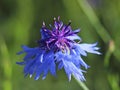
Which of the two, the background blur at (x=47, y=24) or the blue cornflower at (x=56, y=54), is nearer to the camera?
the blue cornflower at (x=56, y=54)

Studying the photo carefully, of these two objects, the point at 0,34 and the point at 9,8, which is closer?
the point at 0,34

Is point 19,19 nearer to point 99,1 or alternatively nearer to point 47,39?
point 99,1

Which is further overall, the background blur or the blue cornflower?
the background blur

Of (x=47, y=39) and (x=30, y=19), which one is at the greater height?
(x=30, y=19)

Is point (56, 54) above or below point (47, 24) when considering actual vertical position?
below

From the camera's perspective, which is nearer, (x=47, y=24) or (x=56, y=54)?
(x=56, y=54)

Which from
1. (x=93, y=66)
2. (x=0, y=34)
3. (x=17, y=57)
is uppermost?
(x=0, y=34)

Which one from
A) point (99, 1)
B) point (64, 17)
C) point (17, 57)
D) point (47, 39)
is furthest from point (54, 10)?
point (47, 39)

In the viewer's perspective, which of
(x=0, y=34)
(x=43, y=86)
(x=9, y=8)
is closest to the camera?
(x=43, y=86)
